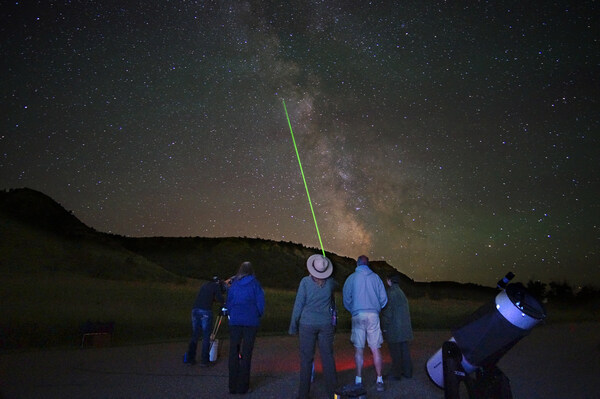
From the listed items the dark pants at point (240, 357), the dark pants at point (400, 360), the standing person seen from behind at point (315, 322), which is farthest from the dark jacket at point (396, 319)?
the dark pants at point (240, 357)

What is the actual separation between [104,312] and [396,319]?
2299 cm

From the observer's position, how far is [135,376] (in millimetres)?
7977

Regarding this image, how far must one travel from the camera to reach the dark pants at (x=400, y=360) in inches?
322

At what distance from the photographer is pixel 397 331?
27.5ft

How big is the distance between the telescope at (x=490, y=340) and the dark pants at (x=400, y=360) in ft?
8.61

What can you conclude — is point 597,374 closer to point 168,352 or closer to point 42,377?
point 168,352

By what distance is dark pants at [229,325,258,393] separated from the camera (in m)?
6.82

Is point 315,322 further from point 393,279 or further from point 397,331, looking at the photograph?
point 393,279

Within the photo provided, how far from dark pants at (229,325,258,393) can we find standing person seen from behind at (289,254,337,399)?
82cm

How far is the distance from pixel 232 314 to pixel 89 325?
713cm

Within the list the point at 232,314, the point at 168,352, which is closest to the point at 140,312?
the point at 168,352

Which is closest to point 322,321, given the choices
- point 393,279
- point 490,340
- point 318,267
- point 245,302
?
point 318,267

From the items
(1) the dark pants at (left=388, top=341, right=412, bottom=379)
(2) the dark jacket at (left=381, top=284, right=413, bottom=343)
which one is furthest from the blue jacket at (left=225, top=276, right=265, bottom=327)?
(1) the dark pants at (left=388, top=341, right=412, bottom=379)

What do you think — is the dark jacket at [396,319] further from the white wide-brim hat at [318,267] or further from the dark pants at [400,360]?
the white wide-brim hat at [318,267]
